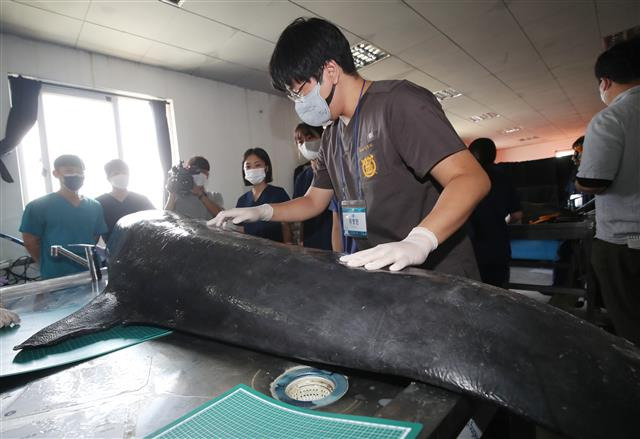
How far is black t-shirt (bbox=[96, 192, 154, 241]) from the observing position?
3480 mm

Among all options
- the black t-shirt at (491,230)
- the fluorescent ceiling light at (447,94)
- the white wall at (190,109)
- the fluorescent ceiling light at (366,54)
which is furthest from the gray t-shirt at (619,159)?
the fluorescent ceiling light at (447,94)

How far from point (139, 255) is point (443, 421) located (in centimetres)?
131

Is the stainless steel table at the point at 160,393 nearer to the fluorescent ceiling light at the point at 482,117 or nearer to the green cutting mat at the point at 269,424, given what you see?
the green cutting mat at the point at 269,424

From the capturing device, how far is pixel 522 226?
3.82 m

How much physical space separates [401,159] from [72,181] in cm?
311

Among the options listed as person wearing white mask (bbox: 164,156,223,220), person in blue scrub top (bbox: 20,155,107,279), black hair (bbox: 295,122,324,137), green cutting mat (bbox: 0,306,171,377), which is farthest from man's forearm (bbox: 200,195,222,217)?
green cutting mat (bbox: 0,306,171,377)

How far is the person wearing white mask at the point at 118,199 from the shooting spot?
3506 millimetres

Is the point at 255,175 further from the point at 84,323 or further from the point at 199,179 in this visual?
the point at 84,323

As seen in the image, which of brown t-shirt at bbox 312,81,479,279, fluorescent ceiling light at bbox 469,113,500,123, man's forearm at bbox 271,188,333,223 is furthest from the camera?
fluorescent ceiling light at bbox 469,113,500,123

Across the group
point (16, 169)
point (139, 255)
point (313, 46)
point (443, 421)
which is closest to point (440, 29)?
point (313, 46)

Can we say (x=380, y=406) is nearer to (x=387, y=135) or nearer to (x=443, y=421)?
(x=443, y=421)

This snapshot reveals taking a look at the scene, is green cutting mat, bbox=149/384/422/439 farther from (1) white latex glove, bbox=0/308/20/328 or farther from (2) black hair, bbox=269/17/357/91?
(1) white latex glove, bbox=0/308/20/328

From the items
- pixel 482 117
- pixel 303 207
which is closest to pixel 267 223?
pixel 303 207

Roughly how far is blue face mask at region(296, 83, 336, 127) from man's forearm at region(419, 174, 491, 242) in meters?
0.68
